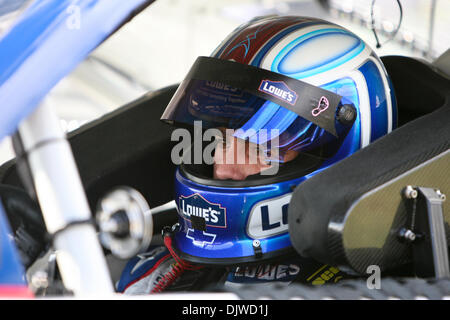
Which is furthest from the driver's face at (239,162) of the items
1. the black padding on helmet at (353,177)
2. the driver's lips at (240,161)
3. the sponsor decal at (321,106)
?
the black padding on helmet at (353,177)

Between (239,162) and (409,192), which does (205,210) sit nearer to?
(239,162)

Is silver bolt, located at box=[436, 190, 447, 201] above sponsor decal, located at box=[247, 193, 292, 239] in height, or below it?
above

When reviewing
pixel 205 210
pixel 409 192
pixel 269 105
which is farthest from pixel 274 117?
pixel 409 192

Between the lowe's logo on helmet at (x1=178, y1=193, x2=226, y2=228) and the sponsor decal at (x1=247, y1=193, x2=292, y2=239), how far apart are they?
0.06m

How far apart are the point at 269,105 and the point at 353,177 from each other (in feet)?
1.04

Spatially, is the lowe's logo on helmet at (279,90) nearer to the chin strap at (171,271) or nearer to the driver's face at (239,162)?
the driver's face at (239,162)

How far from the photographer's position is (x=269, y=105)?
1.22m

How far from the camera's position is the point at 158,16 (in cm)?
581

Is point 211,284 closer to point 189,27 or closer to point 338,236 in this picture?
point 338,236

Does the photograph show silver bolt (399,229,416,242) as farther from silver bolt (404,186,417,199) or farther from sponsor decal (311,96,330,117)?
sponsor decal (311,96,330,117)

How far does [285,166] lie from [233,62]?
0.24 m

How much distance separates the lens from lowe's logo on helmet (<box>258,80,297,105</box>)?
1.20m

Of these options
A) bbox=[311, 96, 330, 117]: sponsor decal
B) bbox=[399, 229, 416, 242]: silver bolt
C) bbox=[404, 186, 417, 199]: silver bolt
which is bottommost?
bbox=[399, 229, 416, 242]: silver bolt

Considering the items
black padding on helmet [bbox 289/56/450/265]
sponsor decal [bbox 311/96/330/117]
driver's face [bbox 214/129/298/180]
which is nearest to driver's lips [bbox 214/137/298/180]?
driver's face [bbox 214/129/298/180]
